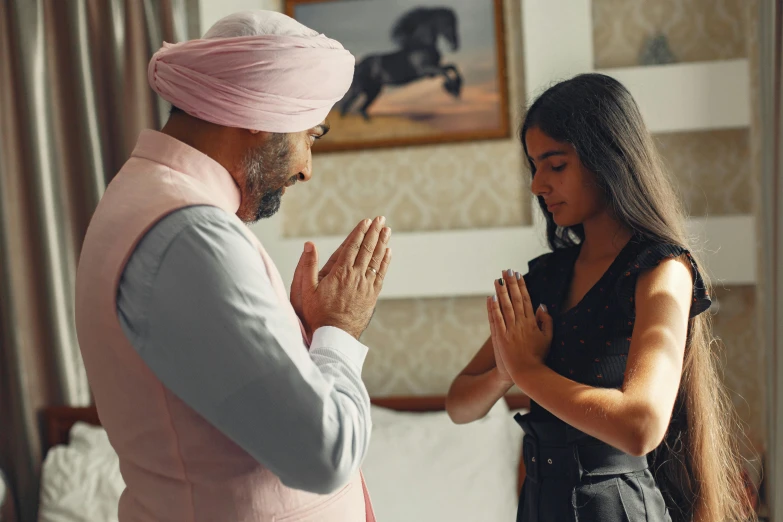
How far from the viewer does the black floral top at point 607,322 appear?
138 centimetres

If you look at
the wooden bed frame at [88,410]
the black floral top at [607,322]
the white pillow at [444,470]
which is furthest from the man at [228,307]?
the wooden bed frame at [88,410]

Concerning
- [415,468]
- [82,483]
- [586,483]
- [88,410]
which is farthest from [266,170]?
[88,410]

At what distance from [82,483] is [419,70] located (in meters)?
1.96

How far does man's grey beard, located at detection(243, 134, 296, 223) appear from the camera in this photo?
3.83 feet

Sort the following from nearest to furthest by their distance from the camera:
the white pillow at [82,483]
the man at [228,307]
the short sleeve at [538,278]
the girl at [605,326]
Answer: the man at [228,307] < the girl at [605,326] < the short sleeve at [538,278] < the white pillow at [82,483]

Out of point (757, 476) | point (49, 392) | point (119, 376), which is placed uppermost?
point (119, 376)

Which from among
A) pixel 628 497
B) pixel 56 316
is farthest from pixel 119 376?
pixel 56 316

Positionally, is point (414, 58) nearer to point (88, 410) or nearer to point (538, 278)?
point (538, 278)

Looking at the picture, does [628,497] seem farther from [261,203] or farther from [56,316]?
[56,316]

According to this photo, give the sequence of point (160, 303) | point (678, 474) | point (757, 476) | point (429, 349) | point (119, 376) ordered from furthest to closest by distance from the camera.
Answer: point (429, 349) < point (757, 476) < point (678, 474) < point (119, 376) < point (160, 303)

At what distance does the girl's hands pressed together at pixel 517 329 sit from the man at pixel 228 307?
0.36 m

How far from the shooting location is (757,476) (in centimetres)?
258

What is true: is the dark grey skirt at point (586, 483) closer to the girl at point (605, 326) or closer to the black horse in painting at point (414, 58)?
the girl at point (605, 326)

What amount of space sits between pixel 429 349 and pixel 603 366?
159 cm
